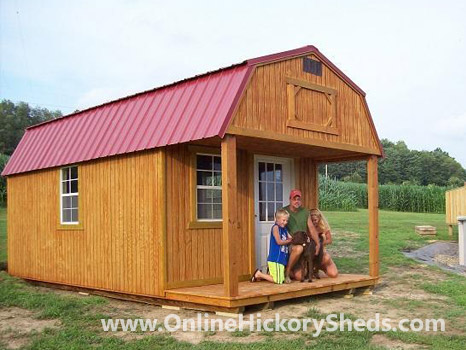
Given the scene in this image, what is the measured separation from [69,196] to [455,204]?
1294 centimetres

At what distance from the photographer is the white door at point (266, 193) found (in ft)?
33.8

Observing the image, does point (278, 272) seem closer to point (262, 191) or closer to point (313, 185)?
point (262, 191)

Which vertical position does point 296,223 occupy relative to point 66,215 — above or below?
below

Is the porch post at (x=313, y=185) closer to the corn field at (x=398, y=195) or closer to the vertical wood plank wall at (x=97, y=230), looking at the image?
the vertical wood plank wall at (x=97, y=230)

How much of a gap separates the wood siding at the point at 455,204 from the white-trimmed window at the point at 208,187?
1145 centimetres

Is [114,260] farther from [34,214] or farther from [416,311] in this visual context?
[416,311]

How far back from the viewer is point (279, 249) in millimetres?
9109

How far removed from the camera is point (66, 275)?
35.8 ft

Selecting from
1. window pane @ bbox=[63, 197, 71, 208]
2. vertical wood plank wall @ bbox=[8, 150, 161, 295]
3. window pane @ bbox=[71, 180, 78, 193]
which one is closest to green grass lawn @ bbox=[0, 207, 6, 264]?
vertical wood plank wall @ bbox=[8, 150, 161, 295]

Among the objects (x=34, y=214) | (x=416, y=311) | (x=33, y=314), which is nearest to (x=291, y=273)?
(x=416, y=311)

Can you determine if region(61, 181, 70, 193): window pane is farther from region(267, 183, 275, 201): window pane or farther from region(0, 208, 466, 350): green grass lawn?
region(267, 183, 275, 201): window pane

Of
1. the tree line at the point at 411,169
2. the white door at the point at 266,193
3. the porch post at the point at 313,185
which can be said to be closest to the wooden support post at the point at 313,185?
the porch post at the point at 313,185

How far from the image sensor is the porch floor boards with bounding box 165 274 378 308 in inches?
297

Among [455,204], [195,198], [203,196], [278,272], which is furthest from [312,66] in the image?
[455,204]
